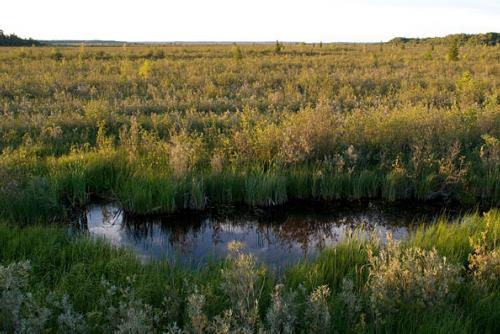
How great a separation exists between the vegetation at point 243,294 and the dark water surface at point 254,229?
2.52ft

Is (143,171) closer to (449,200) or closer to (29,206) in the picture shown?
(29,206)

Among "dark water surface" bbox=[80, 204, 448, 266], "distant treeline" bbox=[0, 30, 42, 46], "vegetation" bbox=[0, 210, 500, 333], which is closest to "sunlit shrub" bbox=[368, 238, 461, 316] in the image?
"vegetation" bbox=[0, 210, 500, 333]

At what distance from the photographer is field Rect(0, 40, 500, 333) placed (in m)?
3.35

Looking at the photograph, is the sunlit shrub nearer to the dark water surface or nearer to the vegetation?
the vegetation

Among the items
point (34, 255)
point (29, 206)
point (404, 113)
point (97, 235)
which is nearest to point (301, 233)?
point (97, 235)

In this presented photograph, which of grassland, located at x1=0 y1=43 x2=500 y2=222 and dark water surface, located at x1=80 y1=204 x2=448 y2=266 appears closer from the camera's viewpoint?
dark water surface, located at x1=80 y1=204 x2=448 y2=266

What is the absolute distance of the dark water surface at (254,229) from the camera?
17.5 feet

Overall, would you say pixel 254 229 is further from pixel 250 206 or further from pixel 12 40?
pixel 12 40

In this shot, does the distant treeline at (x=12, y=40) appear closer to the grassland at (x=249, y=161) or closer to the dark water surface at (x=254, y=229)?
the grassland at (x=249, y=161)

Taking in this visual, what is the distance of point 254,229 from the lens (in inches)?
236

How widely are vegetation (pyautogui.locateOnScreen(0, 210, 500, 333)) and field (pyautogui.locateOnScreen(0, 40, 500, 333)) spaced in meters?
0.02

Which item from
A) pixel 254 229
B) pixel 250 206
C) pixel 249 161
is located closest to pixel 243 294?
pixel 254 229

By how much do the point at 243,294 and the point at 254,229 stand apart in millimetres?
2601

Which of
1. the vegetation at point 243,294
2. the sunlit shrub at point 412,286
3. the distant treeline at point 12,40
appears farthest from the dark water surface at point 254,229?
the distant treeline at point 12,40
